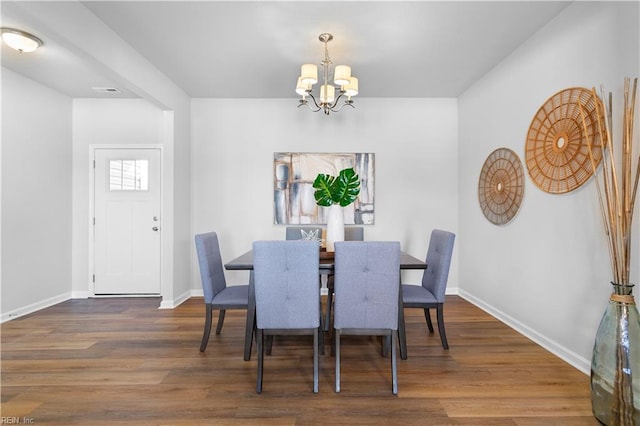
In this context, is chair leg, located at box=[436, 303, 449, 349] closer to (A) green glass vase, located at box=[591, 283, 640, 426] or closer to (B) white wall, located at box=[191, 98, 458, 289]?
(A) green glass vase, located at box=[591, 283, 640, 426]

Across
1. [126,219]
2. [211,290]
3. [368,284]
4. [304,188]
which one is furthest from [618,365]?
[126,219]

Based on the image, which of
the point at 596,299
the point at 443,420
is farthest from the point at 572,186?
the point at 443,420

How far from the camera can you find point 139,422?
1.67 m

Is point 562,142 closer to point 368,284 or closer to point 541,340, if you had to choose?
point 541,340

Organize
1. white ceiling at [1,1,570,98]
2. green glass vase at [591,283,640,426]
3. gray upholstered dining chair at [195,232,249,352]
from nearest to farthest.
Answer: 1. green glass vase at [591,283,640,426]
2. white ceiling at [1,1,570,98]
3. gray upholstered dining chair at [195,232,249,352]

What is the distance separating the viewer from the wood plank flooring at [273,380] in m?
1.72

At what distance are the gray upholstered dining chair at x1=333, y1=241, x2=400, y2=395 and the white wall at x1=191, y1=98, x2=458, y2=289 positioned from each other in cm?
220

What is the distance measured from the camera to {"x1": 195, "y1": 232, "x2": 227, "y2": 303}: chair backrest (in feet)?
8.19

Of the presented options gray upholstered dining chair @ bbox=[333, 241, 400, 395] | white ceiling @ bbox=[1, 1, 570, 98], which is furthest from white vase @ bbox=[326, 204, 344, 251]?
white ceiling @ bbox=[1, 1, 570, 98]

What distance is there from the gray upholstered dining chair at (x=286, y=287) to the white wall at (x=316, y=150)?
2.20 m

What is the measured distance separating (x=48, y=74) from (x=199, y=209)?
2081mm

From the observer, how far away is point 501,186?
3.14 metres

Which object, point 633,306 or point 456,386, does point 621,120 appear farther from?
point 456,386

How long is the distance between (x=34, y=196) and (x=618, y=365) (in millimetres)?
5123
